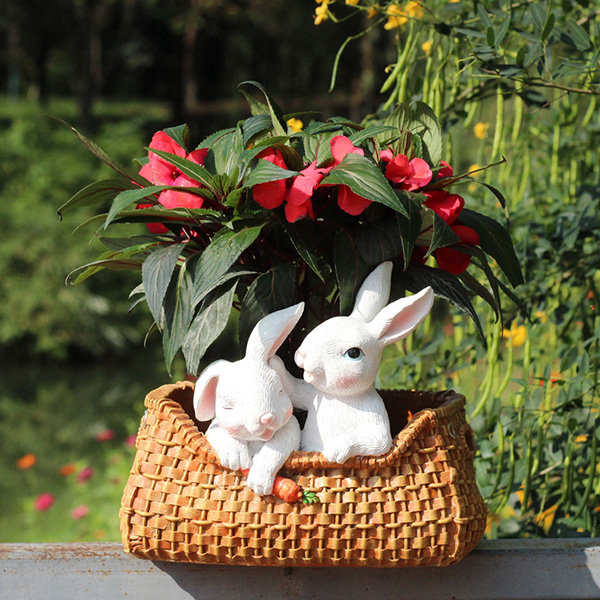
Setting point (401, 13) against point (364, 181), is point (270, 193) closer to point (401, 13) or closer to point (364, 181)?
point (364, 181)

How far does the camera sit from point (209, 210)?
652mm

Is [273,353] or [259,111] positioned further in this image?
[259,111]

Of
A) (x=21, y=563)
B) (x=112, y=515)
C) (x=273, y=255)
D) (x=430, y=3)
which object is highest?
(x=430, y=3)

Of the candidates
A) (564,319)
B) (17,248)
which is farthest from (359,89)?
(564,319)

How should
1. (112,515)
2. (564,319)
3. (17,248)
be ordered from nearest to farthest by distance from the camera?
(564,319) < (112,515) < (17,248)

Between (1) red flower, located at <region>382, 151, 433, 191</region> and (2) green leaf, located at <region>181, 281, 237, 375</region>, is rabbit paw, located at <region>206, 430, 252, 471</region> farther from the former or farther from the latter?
(1) red flower, located at <region>382, 151, 433, 191</region>

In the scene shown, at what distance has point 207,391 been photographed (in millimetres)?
656

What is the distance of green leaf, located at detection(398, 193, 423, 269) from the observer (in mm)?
618

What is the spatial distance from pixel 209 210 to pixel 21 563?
0.34m

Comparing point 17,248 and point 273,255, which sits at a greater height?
point 273,255

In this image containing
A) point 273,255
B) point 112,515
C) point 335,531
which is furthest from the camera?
point 112,515

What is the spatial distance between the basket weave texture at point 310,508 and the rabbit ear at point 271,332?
0.26 feet

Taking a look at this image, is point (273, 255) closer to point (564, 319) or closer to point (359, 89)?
point (564, 319)

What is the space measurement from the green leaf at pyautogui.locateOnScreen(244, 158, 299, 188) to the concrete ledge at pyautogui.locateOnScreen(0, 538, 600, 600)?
32 centimetres
